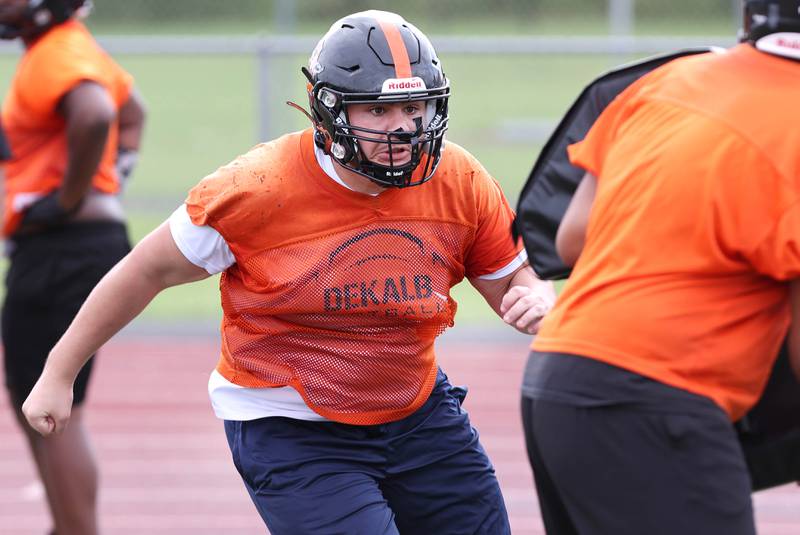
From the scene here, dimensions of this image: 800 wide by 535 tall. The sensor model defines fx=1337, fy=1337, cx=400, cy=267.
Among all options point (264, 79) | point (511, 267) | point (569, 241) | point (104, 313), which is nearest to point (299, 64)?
point (264, 79)

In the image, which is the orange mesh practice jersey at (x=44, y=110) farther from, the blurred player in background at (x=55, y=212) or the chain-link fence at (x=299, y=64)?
the chain-link fence at (x=299, y=64)

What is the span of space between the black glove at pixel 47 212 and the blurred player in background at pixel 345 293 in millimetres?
1792

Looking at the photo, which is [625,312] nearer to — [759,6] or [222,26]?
[759,6]

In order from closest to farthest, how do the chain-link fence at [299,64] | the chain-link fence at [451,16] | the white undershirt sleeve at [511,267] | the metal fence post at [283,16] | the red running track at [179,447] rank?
the white undershirt sleeve at [511,267]
the red running track at [179,447]
the chain-link fence at [299,64]
the metal fence post at [283,16]
the chain-link fence at [451,16]

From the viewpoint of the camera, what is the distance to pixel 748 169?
241cm

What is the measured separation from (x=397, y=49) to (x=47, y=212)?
2286 millimetres

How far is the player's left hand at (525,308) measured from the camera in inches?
128

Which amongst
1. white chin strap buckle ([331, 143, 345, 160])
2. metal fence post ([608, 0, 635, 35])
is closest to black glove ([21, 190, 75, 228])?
white chin strap buckle ([331, 143, 345, 160])

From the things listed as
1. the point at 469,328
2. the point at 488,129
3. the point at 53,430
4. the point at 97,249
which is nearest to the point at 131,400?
the point at 469,328

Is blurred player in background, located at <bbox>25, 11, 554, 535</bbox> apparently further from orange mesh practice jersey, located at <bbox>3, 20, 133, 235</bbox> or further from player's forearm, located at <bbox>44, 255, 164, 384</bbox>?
orange mesh practice jersey, located at <bbox>3, 20, 133, 235</bbox>

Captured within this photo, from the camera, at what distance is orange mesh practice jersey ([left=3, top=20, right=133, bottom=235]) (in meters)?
5.01

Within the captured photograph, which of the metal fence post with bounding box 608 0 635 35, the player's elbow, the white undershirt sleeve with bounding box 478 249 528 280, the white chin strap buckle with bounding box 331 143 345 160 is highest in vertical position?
the white chin strap buckle with bounding box 331 143 345 160

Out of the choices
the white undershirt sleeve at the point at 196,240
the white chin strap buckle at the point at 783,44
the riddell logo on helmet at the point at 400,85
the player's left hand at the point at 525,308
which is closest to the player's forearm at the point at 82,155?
the white undershirt sleeve at the point at 196,240

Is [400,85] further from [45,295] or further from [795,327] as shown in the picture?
[45,295]
